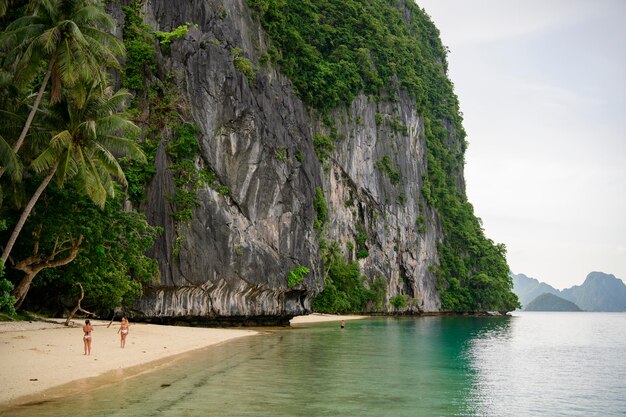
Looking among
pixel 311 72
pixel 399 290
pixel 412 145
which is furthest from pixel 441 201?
pixel 311 72

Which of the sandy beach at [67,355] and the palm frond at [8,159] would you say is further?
the palm frond at [8,159]

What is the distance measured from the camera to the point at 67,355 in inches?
662

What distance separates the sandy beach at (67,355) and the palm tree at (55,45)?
6360mm

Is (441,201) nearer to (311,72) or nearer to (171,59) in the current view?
(311,72)

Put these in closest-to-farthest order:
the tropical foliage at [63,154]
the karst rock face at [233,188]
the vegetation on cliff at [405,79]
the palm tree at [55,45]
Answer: the palm tree at [55,45] < the tropical foliage at [63,154] < the karst rock face at [233,188] < the vegetation on cliff at [405,79]

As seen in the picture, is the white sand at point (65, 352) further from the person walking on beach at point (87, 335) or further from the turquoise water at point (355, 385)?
the turquoise water at point (355, 385)

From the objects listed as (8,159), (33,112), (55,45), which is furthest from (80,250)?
(55,45)

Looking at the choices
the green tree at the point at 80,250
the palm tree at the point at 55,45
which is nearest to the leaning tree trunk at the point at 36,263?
the green tree at the point at 80,250

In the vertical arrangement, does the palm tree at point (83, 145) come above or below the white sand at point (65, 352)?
above

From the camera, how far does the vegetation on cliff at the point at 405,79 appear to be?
56.8 metres

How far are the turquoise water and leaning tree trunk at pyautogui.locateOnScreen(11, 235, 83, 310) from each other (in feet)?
23.0

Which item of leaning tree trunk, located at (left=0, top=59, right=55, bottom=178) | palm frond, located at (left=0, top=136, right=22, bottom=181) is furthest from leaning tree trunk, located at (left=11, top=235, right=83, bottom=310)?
leaning tree trunk, located at (left=0, top=59, right=55, bottom=178)

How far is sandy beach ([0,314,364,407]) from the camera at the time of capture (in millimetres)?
12961

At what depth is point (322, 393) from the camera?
48.6ft
